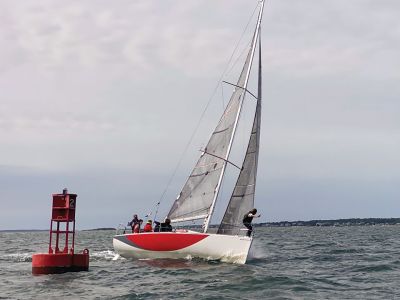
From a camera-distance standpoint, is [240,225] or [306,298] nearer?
[306,298]

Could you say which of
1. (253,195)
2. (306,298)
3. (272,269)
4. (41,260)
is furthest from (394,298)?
(41,260)

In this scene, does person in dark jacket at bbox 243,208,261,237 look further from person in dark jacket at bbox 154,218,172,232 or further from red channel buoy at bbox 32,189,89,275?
red channel buoy at bbox 32,189,89,275

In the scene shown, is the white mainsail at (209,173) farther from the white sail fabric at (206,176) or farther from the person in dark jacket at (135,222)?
the person in dark jacket at (135,222)

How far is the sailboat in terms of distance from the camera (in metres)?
26.3

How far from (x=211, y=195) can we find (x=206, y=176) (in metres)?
0.98

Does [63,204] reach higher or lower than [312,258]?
higher

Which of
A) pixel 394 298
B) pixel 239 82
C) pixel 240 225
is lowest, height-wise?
pixel 394 298

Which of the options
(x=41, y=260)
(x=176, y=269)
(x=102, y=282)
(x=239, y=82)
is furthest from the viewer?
(x=239, y=82)

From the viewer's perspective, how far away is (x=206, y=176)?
91.7 ft

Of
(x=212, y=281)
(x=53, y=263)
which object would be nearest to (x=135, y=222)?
(x=53, y=263)

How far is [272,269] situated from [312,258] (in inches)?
261

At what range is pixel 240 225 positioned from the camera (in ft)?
88.8

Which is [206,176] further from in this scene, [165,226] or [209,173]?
[165,226]

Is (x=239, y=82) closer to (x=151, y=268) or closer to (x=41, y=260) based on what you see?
(x=151, y=268)
